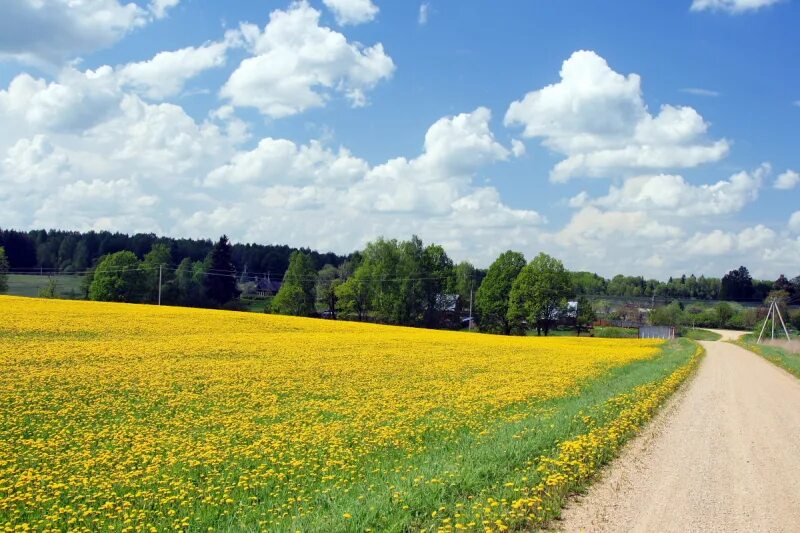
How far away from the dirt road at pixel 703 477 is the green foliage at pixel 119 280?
300 feet

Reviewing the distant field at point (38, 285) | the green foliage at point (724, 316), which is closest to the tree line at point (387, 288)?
the distant field at point (38, 285)

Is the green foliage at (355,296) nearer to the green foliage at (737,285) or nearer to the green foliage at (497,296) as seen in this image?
the green foliage at (497,296)

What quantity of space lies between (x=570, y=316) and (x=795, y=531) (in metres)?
107

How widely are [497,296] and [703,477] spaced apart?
310 ft

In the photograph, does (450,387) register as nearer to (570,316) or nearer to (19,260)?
(570,316)

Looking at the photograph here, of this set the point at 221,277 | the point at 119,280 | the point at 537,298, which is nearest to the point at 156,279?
the point at 119,280

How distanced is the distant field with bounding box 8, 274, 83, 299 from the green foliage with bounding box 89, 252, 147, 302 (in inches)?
477

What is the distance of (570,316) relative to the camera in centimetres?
11225

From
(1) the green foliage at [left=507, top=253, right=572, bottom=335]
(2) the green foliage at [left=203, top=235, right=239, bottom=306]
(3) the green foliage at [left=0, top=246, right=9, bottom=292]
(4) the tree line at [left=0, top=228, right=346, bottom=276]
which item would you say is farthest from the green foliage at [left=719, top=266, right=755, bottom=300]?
(3) the green foliage at [left=0, top=246, right=9, bottom=292]

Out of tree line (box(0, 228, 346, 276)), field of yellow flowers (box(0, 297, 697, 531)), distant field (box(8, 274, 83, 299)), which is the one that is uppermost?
tree line (box(0, 228, 346, 276))

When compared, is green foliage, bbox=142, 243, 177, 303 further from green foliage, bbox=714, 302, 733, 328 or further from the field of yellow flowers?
green foliage, bbox=714, 302, 733, 328

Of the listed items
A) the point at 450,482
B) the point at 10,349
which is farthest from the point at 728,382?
the point at 10,349

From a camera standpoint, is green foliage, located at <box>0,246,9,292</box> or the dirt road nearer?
the dirt road

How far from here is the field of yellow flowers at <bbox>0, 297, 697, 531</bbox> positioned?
877cm
